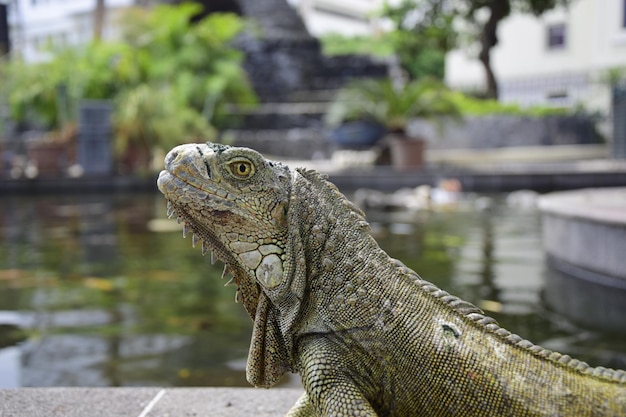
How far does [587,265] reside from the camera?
6.87m

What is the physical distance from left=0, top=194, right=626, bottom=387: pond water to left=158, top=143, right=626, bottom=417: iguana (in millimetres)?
2678

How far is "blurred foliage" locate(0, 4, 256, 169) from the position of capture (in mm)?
17953

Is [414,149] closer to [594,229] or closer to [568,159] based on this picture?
[568,159]

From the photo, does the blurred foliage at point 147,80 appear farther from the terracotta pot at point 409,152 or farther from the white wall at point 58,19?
the white wall at point 58,19

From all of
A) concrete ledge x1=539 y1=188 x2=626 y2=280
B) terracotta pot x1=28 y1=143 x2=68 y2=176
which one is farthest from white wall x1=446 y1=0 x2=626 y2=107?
concrete ledge x1=539 y1=188 x2=626 y2=280

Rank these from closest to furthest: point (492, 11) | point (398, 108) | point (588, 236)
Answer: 1. point (588, 236)
2. point (398, 108)
3. point (492, 11)

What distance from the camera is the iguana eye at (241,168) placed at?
1916 millimetres

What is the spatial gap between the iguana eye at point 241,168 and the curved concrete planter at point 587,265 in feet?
14.8

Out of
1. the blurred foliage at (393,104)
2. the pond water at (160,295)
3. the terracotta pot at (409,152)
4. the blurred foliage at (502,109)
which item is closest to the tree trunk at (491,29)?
the blurred foliage at (502,109)

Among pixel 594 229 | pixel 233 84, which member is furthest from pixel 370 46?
pixel 594 229

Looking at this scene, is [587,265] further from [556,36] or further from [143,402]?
[556,36]

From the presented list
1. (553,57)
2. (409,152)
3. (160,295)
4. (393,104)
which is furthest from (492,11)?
(160,295)

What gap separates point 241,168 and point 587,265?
5735mm

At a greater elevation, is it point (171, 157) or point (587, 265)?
point (171, 157)
